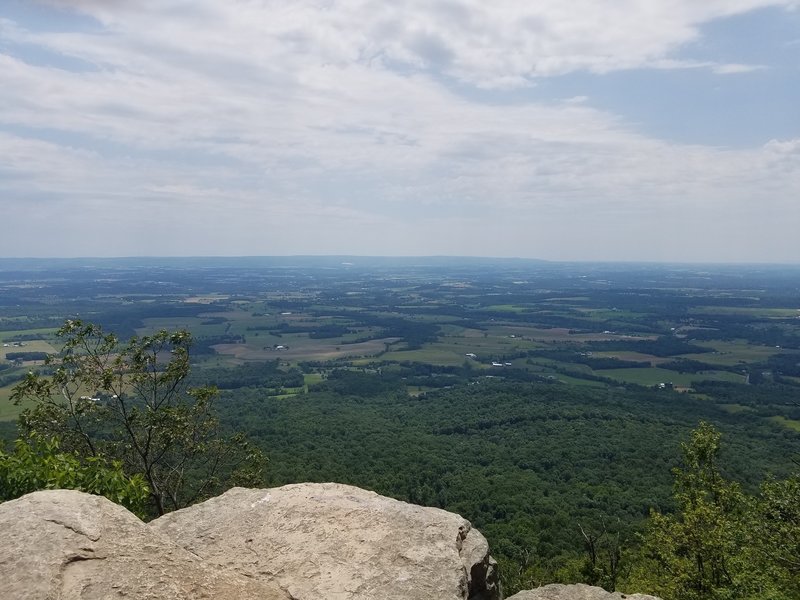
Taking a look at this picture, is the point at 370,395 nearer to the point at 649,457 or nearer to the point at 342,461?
the point at 342,461

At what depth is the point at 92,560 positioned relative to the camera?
313 inches

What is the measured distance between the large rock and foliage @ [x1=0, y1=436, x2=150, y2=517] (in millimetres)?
3179

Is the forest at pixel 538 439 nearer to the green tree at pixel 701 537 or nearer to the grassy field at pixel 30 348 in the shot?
the green tree at pixel 701 537

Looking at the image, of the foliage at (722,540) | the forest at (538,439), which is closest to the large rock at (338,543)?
the forest at (538,439)

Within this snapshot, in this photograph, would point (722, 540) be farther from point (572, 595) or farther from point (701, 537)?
point (572, 595)

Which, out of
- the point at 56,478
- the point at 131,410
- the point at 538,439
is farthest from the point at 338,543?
the point at 538,439

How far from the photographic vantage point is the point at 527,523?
65000mm

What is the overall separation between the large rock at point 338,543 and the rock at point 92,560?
0.85 metres

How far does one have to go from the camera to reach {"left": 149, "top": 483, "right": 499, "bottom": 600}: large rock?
369 inches

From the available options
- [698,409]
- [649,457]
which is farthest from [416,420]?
[698,409]

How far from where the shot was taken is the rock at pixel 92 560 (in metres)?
7.37

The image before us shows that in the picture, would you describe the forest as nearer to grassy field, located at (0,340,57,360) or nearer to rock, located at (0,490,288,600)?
grassy field, located at (0,340,57,360)

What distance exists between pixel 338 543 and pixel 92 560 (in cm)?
419

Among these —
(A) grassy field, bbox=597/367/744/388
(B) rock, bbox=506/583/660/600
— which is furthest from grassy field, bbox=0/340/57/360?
(B) rock, bbox=506/583/660/600
